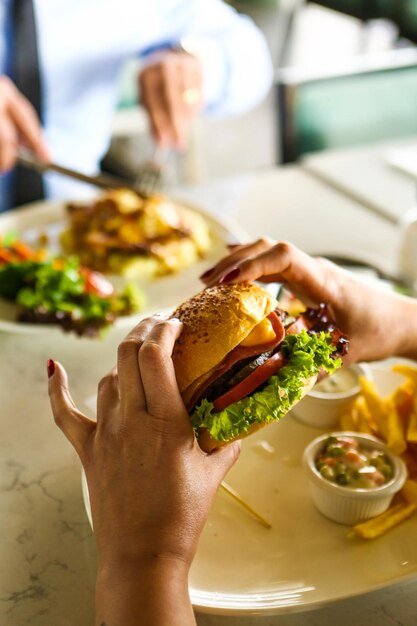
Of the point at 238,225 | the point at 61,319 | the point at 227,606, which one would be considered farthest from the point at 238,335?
the point at 238,225

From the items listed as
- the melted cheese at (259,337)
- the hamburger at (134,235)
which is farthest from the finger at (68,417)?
the hamburger at (134,235)

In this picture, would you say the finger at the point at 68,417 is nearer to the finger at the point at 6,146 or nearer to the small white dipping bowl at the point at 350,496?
the small white dipping bowl at the point at 350,496

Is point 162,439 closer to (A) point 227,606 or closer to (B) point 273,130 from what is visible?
(A) point 227,606

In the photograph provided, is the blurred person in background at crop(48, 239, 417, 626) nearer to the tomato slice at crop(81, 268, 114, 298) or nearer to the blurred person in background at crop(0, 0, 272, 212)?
the tomato slice at crop(81, 268, 114, 298)

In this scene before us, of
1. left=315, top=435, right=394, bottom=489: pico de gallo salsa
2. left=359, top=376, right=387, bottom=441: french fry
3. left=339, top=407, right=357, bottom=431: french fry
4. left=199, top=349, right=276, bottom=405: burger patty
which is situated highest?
left=199, top=349, right=276, bottom=405: burger patty

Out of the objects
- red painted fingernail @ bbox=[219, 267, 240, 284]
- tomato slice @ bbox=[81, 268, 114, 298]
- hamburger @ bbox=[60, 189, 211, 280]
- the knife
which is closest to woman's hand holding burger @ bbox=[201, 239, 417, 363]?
red painted fingernail @ bbox=[219, 267, 240, 284]
